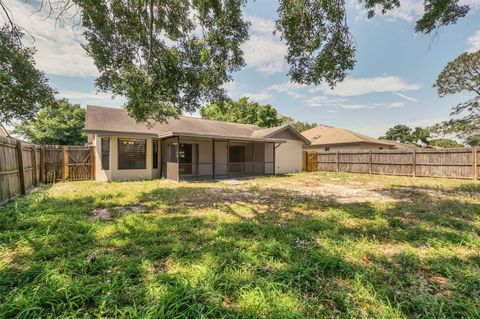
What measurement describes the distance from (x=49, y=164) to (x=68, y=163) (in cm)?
76

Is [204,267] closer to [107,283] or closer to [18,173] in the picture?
[107,283]

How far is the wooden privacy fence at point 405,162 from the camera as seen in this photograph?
11711 millimetres

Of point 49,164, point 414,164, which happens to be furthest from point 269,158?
point 49,164

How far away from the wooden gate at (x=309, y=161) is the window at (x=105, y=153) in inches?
582

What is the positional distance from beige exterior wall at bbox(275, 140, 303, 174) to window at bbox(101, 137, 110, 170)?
10.9 meters

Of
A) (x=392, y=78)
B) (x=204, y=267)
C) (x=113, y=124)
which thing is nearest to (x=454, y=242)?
(x=204, y=267)

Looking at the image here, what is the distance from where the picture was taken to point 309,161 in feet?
63.0

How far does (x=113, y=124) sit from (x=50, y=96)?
18.4ft

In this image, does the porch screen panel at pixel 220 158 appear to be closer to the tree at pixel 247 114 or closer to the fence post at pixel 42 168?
the fence post at pixel 42 168

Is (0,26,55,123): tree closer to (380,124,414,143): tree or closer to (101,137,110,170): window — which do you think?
(101,137,110,170): window

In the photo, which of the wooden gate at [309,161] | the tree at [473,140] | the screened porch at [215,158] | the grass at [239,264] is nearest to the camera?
the grass at [239,264]

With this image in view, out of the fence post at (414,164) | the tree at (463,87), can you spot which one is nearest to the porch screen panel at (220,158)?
the fence post at (414,164)

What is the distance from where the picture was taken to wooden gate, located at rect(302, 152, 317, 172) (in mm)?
19031

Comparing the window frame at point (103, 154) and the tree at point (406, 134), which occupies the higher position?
the tree at point (406, 134)
